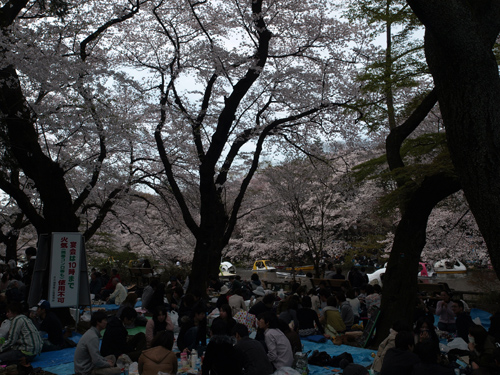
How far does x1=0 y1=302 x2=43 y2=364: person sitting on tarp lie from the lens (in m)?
6.23

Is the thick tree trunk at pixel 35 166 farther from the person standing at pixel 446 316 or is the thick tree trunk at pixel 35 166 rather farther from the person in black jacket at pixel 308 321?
the person standing at pixel 446 316

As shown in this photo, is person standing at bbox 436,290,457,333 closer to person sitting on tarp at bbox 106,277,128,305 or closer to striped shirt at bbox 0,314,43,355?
striped shirt at bbox 0,314,43,355

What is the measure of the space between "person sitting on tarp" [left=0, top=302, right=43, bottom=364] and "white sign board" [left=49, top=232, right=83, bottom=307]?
1.59 m

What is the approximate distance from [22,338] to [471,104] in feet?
21.9

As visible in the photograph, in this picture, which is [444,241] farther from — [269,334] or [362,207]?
[269,334]

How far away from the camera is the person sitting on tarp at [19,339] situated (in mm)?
6227

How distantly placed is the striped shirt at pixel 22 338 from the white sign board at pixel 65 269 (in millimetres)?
1565

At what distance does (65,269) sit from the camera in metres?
8.27

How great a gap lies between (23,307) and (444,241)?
13.4 meters

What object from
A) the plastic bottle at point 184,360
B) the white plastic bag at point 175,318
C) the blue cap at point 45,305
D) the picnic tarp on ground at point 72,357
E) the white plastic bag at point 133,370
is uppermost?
the blue cap at point 45,305

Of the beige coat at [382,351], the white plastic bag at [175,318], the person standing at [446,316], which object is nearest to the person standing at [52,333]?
the white plastic bag at [175,318]

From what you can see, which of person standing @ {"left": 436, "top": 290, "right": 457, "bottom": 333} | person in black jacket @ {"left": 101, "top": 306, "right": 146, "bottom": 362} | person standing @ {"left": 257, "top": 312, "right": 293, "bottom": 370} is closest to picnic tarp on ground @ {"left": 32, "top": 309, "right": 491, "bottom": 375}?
person in black jacket @ {"left": 101, "top": 306, "right": 146, "bottom": 362}

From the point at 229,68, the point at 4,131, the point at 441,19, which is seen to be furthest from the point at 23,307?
the point at 229,68

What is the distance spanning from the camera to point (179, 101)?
12.8m
